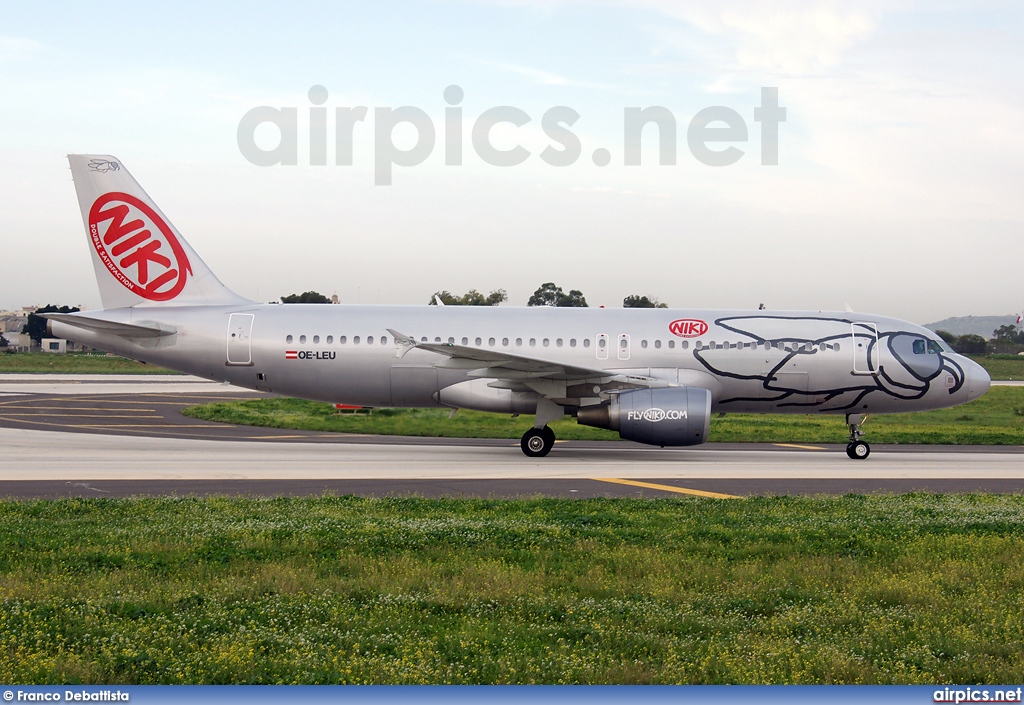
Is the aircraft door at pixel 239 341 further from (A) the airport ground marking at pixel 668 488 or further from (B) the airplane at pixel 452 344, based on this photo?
(A) the airport ground marking at pixel 668 488

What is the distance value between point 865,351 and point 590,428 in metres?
10.1

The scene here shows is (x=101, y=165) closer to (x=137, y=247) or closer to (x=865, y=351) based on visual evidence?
(x=137, y=247)

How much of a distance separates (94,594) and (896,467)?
18460mm

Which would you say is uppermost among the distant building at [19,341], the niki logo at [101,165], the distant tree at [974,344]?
the niki logo at [101,165]

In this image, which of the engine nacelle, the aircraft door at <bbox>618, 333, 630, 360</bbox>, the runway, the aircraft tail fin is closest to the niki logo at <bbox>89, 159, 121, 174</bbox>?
the aircraft tail fin

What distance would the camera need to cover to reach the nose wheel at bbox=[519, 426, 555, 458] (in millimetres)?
22734

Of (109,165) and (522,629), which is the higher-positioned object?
(109,165)

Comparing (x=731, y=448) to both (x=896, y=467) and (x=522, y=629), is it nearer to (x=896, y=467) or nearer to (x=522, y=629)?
(x=896, y=467)

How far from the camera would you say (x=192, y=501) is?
14047 mm

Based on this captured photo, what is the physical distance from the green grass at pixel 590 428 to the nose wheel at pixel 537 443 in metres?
5.01

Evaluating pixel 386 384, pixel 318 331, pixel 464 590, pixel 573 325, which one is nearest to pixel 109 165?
pixel 318 331

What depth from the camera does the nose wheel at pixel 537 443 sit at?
22734 millimetres

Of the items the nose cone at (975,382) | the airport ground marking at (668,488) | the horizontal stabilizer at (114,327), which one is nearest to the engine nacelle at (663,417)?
the airport ground marking at (668,488)

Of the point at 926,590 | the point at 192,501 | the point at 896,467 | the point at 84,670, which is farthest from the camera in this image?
the point at 896,467
